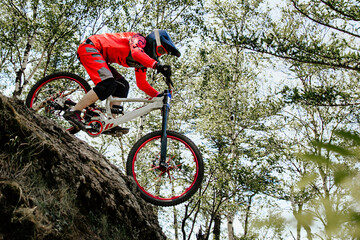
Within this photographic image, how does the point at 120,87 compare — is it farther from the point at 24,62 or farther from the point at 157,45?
the point at 24,62

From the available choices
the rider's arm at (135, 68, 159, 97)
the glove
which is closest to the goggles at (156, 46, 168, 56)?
the glove

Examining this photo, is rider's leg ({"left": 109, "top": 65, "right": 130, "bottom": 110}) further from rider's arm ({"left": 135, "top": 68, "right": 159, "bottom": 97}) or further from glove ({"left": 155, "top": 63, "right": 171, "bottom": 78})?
glove ({"left": 155, "top": 63, "right": 171, "bottom": 78})

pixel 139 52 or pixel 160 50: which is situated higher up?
pixel 160 50

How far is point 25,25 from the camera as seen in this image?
36.9ft

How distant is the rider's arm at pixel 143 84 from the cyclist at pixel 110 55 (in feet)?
0.89

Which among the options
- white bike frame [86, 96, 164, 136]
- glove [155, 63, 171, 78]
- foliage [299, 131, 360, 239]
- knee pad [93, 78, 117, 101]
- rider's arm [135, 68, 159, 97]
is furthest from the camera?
rider's arm [135, 68, 159, 97]

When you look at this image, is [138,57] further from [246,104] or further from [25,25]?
[246,104]

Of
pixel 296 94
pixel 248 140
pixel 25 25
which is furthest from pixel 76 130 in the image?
pixel 248 140

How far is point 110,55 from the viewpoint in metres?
4.36

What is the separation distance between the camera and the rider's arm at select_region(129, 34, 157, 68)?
12.8 feet

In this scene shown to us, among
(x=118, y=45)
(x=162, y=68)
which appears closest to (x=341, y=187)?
(x=162, y=68)

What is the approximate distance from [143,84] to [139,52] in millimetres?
750

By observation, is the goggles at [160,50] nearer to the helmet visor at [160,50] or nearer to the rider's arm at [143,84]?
the helmet visor at [160,50]

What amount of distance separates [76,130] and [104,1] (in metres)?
10.1
